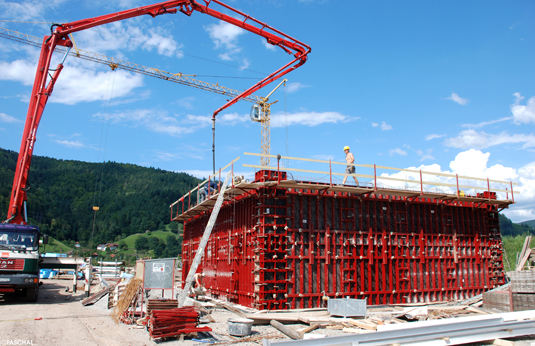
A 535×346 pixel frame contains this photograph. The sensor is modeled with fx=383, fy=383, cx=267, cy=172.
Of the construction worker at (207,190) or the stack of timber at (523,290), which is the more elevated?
the construction worker at (207,190)

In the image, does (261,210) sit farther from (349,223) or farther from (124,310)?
(124,310)

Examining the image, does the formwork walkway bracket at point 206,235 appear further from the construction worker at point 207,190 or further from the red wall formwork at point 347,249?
the construction worker at point 207,190

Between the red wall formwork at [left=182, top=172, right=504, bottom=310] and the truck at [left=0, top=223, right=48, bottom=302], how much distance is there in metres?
9.39

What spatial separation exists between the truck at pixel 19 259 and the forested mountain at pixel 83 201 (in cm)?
12665

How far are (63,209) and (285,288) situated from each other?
168m

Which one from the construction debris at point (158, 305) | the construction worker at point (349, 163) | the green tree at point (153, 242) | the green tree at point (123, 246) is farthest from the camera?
the green tree at point (153, 242)

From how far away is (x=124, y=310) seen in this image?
14.9 meters

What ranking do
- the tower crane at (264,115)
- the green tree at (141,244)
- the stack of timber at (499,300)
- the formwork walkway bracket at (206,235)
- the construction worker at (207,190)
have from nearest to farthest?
1. the formwork walkway bracket at (206,235)
2. the stack of timber at (499,300)
3. the construction worker at (207,190)
4. the tower crane at (264,115)
5. the green tree at (141,244)

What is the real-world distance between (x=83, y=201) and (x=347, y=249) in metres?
177

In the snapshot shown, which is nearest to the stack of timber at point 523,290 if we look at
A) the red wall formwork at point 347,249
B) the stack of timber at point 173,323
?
the red wall formwork at point 347,249

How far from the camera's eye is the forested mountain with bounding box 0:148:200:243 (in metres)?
147

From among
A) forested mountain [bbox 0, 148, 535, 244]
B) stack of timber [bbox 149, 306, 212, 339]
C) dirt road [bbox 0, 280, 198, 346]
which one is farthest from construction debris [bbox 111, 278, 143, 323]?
forested mountain [bbox 0, 148, 535, 244]

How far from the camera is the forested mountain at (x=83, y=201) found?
14738cm

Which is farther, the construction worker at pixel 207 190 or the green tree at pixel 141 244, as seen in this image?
the green tree at pixel 141 244
